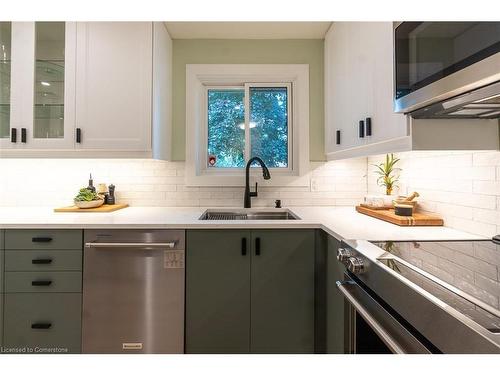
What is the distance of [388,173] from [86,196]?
211cm

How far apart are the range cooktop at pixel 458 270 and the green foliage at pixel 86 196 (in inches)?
73.2

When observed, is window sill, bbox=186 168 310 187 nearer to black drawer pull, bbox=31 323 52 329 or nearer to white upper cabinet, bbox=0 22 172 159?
white upper cabinet, bbox=0 22 172 159

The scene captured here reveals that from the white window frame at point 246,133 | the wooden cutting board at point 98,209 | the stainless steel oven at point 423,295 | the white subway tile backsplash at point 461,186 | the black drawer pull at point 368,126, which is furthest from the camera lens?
the white window frame at point 246,133

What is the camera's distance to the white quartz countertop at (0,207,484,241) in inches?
51.8

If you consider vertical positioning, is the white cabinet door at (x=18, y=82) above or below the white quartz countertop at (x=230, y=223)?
above

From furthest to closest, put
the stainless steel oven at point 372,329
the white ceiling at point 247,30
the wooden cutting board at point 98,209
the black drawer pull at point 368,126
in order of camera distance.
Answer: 1. the white ceiling at point 247,30
2. the wooden cutting board at point 98,209
3. the black drawer pull at point 368,126
4. the stainless steel oven at point 372,329

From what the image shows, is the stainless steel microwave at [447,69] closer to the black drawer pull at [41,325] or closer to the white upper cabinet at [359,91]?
the white upper cabinet at [359,91]

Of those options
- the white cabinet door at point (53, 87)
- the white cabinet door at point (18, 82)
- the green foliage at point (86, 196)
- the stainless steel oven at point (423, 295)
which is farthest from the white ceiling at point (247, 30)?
the stainless steel oven at point (423, 295)

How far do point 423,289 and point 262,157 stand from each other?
184 cm

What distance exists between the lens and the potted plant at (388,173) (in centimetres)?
197

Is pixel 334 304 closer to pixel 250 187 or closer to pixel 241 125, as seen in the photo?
pixel 250 187

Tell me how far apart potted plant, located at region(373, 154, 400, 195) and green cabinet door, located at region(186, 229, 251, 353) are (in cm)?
107

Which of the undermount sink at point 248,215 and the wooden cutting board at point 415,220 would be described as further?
the undermount sink at point 248,215

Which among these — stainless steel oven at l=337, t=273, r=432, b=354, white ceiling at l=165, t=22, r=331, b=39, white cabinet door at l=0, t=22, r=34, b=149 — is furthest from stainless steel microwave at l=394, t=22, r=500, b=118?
white cabinet door at l=0, t=22, r=34, b=149
